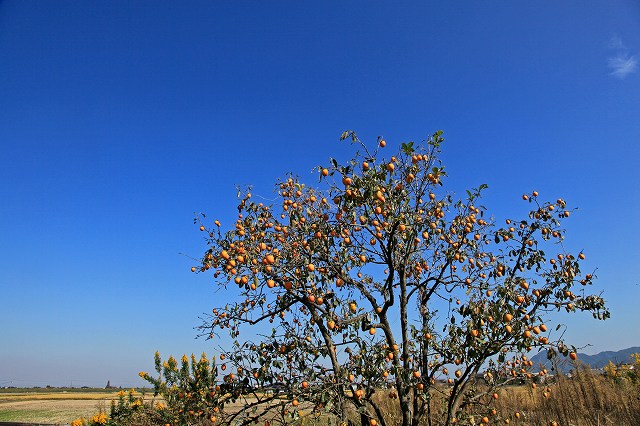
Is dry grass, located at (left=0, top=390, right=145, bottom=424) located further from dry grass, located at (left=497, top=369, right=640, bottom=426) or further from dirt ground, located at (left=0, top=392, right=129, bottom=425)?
dry grass, located at (left=497, top=369, right=640, bottom=426)

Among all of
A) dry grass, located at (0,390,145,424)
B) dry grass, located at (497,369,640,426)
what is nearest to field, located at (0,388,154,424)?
dry grass, located at (0,390,145,424)

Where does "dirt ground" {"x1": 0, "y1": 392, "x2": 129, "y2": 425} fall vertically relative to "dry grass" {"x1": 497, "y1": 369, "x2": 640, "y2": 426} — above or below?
below

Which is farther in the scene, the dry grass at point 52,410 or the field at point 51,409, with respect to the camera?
the field at point 51,409

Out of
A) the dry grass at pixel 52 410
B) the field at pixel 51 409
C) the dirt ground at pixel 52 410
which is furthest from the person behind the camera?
the field at pixel 51 409

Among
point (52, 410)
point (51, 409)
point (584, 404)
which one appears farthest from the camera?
point (51, 409)

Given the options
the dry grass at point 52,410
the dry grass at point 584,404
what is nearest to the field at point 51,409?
the dry grass at point 52,410

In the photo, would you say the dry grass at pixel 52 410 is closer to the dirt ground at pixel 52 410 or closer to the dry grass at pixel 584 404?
the dirt ground at pixel 52 410

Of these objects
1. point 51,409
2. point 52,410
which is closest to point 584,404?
point 52,410

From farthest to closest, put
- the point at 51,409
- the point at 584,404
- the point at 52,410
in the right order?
1. the point at 51,409
2. the point at 52,410
3. the point at 584,404

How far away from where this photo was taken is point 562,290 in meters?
4.93

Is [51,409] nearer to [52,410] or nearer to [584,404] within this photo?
[52,410]

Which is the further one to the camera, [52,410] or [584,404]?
[52,410]

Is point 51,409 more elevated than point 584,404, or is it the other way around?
point 584,404

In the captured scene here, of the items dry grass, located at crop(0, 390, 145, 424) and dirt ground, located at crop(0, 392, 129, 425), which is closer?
dirt ground, located at crop(0, 392, 129, 425)
